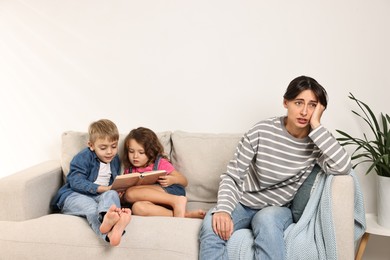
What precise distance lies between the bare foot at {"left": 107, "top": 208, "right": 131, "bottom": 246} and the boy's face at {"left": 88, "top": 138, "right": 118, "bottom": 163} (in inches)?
19.2

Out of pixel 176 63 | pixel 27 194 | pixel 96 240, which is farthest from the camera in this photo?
pixel 176 63

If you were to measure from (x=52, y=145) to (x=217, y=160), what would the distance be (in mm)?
1163

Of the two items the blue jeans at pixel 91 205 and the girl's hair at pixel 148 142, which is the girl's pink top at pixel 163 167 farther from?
the blue jeans at pixel 91 205

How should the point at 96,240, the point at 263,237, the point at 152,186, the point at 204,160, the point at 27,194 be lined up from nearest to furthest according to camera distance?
the point at 263,237 < the point at 96,240 < the point at 27,194 < the point at 152,186 < the point at 204,160

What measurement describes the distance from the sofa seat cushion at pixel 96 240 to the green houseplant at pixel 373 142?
3.32ft

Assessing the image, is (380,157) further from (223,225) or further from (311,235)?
(223,225)

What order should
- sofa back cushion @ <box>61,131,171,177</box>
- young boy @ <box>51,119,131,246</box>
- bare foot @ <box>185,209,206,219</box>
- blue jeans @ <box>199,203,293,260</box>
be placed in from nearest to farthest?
1. blue jeans @ <box>199,203,293,260</box>
2. young boy @ <box>51,119,131,246</box>
3. bare foot @ <box>185,209,206,219</box>
4. sofa back cushion @ <box>61,131,171,177</box>

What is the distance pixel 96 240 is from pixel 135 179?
37cm

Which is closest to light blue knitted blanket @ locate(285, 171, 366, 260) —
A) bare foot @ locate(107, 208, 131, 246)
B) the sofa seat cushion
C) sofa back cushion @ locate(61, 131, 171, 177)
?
the sofa seat cushion

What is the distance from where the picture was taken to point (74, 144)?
2.46 meters

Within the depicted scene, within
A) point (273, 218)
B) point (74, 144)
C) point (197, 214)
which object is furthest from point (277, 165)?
point (74, 144)

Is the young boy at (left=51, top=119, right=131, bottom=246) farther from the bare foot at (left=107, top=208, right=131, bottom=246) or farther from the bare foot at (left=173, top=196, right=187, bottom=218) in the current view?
the bare foot at (left=173, top=196, right=187, bottom=218)

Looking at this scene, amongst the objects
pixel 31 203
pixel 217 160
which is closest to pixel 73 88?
pixel 31 203

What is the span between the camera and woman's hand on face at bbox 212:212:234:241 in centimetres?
179
